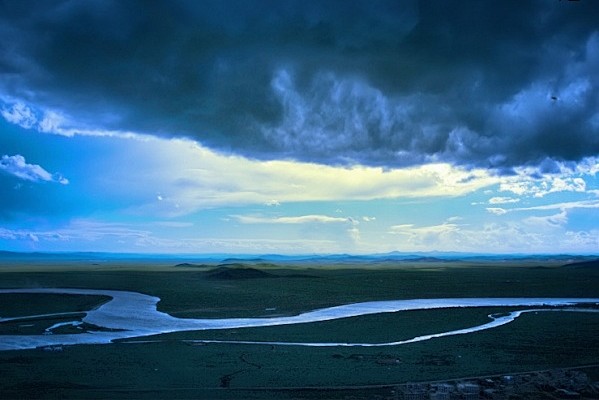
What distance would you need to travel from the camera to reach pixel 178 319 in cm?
5088

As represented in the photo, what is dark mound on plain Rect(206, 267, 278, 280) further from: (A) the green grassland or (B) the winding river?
(A) the green grassland

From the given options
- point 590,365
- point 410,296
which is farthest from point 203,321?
point 410,296

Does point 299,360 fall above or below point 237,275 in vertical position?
below

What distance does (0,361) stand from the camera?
3111 centimetres

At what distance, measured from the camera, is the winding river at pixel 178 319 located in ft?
128

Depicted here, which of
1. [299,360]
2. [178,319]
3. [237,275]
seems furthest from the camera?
[237,275]

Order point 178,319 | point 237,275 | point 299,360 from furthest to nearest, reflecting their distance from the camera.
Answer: point 237,275, point 178,319, point 299,360

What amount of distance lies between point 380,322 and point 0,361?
30.8 metres

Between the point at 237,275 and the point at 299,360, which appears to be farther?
the point at 237,275

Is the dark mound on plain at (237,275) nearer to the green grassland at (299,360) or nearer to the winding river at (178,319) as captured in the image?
the winding river at (178,319)

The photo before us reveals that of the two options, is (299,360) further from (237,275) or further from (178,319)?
(237,275)

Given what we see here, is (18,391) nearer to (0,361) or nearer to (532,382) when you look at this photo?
(0,361)

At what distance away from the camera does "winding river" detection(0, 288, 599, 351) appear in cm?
3888

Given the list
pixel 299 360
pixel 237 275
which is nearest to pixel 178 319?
pixel 299 360
